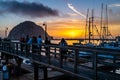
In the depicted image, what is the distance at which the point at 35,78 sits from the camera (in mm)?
17172

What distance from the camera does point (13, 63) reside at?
26406 millimetres

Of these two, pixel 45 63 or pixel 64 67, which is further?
pixel 45 63

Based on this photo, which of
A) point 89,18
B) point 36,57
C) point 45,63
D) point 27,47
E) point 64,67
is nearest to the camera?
point 64,67

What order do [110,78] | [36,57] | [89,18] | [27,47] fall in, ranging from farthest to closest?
[89,18] < [27,47] < [36,57] < [110,78]

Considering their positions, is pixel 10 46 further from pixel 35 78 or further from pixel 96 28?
pixel 96 28

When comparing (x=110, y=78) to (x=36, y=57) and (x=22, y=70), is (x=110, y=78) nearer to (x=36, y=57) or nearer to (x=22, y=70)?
(x=36, y=57)

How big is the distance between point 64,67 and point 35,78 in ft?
17.9

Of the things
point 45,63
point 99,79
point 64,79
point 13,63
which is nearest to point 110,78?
point 99,79

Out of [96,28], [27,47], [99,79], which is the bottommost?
[99,79]

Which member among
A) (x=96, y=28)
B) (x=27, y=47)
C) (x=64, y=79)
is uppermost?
(x=96, y=28)

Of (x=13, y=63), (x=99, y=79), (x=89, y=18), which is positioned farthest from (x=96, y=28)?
(x=99, y=79)

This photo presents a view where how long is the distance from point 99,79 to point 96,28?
143 feet

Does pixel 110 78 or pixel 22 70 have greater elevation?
pixel 110 78

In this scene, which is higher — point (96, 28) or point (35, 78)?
point (96, 28)
